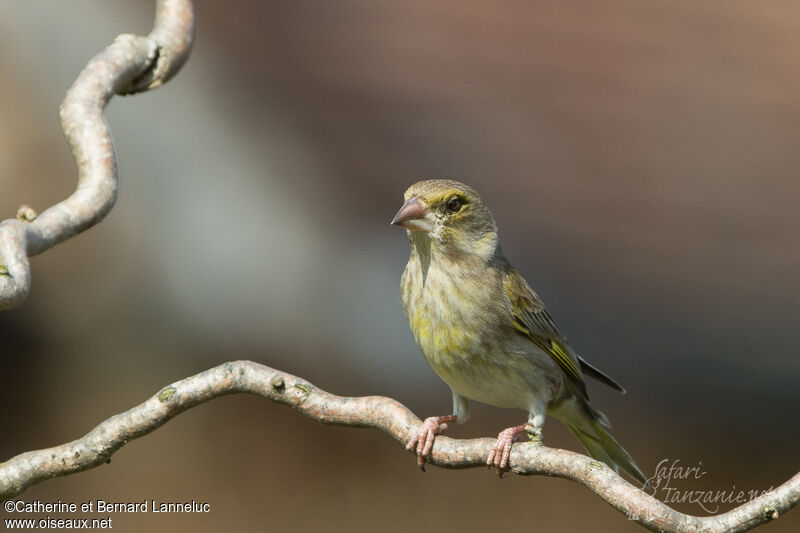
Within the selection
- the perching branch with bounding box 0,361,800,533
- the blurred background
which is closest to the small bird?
the perching branch with bounding box 0,361,800,533

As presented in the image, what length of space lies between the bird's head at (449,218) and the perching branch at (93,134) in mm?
941

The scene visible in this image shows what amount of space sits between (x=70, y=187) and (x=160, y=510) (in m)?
2.27

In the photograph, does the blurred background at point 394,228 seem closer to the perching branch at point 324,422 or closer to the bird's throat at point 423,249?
the bird's throat at point 423,249

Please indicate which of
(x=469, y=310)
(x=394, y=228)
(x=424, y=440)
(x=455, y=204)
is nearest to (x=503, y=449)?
(x=424, y=440)

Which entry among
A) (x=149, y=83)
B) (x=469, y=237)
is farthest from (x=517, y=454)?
(x=149, y=83)

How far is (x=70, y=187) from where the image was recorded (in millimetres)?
6875

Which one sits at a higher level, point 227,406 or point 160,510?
point 227,406

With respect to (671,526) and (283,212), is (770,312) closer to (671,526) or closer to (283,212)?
(283,212)

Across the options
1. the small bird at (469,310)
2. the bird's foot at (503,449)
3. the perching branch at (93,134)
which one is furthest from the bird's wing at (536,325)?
the perching branch at (93,134)

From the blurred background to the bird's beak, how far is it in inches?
→ 138

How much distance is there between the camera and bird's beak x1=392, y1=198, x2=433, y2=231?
11.7 ft

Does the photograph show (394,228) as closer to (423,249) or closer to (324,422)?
(423,249)

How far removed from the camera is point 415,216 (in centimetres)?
362

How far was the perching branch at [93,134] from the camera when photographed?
8.22 ft
